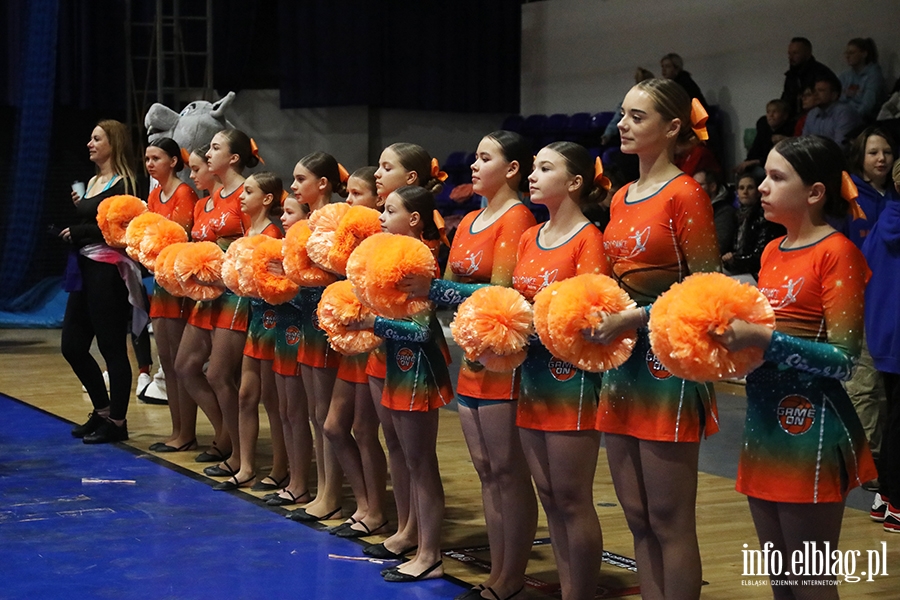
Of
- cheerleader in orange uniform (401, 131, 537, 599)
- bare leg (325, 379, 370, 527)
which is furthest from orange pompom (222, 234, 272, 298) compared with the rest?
cheerleader in orange uniform (401, 131, 537, 599)

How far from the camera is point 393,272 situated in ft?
10.8

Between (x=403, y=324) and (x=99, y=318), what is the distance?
2.75m

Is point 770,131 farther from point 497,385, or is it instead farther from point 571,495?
point 571,495

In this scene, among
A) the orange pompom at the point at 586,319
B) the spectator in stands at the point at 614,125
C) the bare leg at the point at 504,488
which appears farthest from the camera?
the spectator in stands at the point at 614,125

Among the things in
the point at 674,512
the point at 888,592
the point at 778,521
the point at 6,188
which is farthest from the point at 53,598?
the point at 6,188

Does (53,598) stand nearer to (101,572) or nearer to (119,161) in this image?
(101,572)

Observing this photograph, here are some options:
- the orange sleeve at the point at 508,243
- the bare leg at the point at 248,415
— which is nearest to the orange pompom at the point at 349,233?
the orange sleeve at the point at 508,243

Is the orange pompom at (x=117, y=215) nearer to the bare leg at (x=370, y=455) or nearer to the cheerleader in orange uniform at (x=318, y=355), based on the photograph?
the cheerleader in orange uniform at (x=318, y=355)

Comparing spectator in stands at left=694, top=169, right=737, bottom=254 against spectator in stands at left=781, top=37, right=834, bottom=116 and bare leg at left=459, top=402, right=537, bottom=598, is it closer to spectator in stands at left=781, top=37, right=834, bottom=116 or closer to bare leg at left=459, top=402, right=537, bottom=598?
spectator in stands at left=781, top=37, right=834, bottom=116

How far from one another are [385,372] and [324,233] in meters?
0.51

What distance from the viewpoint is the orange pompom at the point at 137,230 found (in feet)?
17.6

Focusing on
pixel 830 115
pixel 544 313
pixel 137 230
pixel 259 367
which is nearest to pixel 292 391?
pixel 259 367

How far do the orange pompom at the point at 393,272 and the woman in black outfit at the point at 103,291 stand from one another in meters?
2.85

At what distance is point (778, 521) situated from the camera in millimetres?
2609
